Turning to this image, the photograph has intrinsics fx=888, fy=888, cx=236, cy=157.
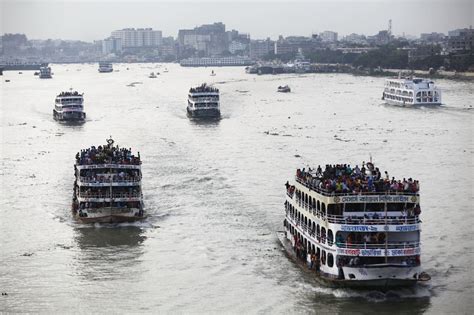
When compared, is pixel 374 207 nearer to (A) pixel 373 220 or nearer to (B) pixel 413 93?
(A) pixel 373 220

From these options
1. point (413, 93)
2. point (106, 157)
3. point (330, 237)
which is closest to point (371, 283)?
point (330, 237)

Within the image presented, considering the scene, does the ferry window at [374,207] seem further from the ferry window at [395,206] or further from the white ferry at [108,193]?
the white ferry at [108,193]

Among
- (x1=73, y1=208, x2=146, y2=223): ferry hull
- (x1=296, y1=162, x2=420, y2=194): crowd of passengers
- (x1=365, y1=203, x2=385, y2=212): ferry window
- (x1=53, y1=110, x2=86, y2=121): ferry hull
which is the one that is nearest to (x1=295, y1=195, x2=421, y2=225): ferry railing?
(x1=365, y1=203, x2=385, y2=212): ferry window

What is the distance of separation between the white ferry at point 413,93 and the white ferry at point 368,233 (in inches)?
2219

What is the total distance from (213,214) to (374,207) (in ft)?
36.3

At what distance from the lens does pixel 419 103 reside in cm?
7900

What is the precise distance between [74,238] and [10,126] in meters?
41.3

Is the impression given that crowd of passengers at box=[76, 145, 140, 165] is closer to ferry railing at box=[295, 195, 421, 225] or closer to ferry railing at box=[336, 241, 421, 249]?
ferry railing at box=[295, 195, 421, 225]

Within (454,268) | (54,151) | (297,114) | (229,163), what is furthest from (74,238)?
(297,114)

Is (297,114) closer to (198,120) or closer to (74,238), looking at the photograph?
(198,120)

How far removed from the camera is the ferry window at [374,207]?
2372cm

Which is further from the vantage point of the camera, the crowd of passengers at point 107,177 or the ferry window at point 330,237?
the crowd of passengers at point 107,177

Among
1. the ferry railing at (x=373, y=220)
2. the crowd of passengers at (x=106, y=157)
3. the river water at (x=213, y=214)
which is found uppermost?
the crowd of passengers at (x=106, y=157)

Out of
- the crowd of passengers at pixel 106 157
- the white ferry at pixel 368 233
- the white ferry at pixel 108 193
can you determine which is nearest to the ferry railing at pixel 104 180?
the white ferry at pixel 108 193
